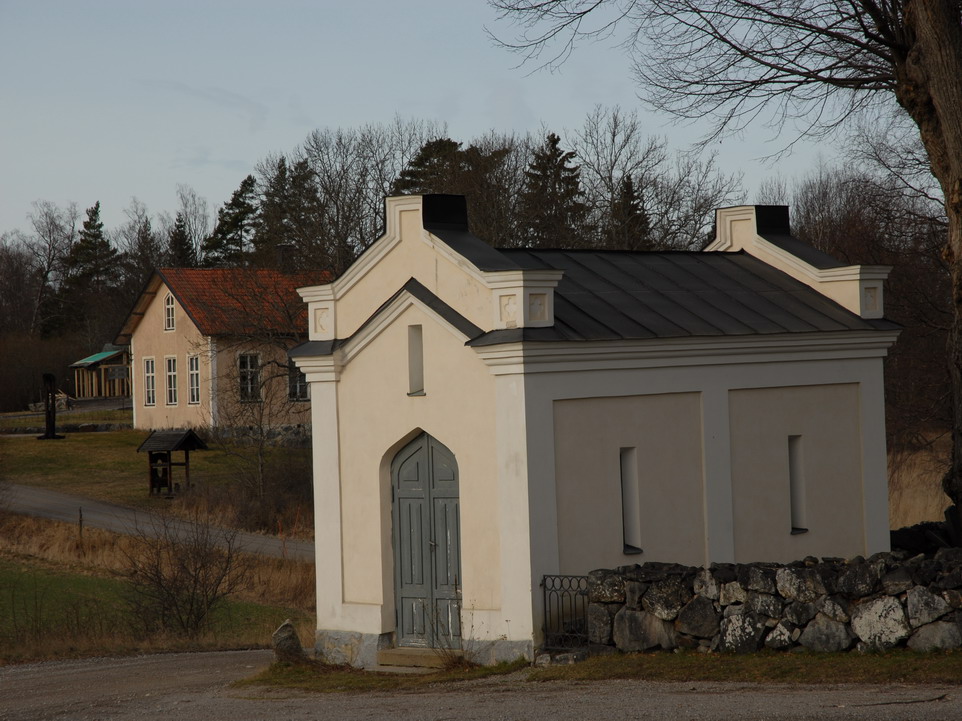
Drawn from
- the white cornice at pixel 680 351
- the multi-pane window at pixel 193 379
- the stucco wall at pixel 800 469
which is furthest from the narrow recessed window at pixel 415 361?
the multi-pane window at pixel 193 379

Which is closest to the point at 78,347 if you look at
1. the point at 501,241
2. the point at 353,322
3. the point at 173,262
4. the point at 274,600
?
the point at 173,262

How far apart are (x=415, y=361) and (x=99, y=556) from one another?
16699 millimetres

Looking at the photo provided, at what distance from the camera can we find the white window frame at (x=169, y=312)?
47.0m

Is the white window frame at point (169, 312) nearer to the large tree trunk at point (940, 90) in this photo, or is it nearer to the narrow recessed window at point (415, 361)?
the narrow recessed window at point (415, 361)

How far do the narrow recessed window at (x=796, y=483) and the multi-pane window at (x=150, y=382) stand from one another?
1468 inches

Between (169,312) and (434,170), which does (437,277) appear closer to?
(434,170)

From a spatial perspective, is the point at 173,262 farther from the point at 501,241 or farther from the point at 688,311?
the point at 688,311

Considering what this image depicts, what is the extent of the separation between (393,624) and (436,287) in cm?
389

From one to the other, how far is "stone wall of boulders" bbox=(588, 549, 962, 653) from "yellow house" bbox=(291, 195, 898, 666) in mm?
1003

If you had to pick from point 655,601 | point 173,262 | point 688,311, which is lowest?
point 655,601

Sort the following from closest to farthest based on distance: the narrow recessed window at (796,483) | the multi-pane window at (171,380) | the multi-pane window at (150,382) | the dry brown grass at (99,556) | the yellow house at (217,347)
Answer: the narrow recessed window at (796,483) → the dry brown grass at (99,556) → the yellow house at (217,347) → the multi-pane window at (171,380) → the multi-pane window at (150,382)

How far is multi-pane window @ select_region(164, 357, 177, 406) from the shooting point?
4694cm

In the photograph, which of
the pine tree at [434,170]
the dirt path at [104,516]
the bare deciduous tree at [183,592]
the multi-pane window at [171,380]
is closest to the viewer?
the bare deciduous tree at [183,592]

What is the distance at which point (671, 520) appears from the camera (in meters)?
13.3
